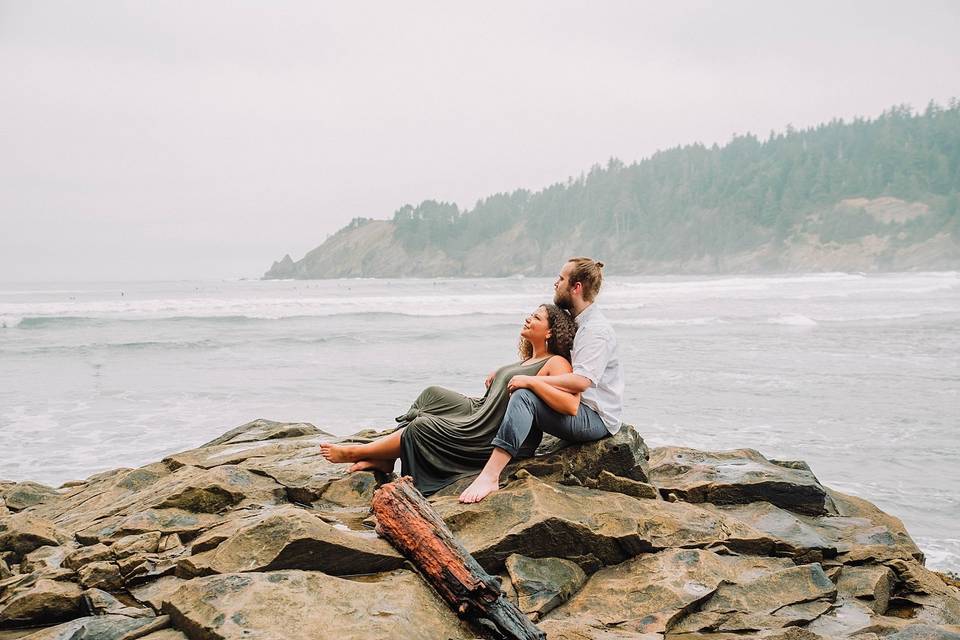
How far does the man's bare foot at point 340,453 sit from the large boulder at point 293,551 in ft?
5.46

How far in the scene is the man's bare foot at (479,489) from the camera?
189 inches

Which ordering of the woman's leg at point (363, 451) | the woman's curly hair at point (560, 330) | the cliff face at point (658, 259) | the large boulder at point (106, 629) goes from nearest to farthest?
the large boulder at point (106, 629) → the woman's curly hair at point (560, 330) → the woman's leg at point (363, 451) → the cliff face at point (658, 259)

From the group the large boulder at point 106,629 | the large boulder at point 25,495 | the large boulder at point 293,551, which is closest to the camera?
the large boulder at point 106,629

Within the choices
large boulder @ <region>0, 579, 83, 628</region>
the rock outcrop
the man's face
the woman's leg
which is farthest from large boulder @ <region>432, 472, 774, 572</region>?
large boulder @ <region>0, 579, 83, 628</region>

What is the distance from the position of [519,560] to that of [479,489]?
67cm

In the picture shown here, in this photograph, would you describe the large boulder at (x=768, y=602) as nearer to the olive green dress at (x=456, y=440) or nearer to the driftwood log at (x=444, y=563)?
the driftwood log at (x=444, y=563)

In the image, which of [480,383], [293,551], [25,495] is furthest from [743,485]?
[480,383]

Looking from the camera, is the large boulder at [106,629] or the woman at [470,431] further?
the woman at [470,431]

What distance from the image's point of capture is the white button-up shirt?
520 centimetres

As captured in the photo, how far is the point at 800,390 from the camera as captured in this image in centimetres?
1388

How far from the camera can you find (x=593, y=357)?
518cm

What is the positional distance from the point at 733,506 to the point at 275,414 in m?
9.02

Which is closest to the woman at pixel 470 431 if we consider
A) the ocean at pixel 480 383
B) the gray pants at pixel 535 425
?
the gray pants at pixel 535 425

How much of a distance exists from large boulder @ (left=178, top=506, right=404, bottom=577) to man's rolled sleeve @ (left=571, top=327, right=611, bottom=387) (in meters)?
1.96
